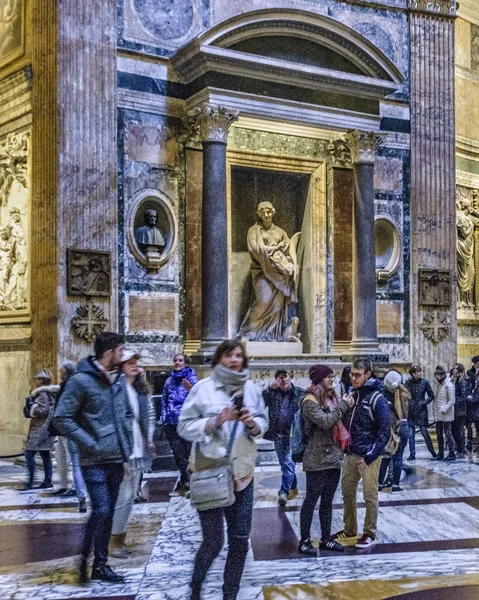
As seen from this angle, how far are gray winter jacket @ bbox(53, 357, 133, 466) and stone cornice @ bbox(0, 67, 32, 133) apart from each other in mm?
8669

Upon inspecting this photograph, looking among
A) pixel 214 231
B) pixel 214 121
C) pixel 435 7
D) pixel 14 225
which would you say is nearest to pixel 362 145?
pixel 214 121

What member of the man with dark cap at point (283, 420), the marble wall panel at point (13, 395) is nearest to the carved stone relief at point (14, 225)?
the marble wall panel at point (13, 395)

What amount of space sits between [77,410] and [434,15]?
13483mm

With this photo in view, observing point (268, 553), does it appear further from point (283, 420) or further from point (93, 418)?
point (283, 420)

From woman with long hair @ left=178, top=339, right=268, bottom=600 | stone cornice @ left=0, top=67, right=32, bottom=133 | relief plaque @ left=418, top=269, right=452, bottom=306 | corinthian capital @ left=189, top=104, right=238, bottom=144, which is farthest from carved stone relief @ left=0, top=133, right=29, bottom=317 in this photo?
woman with long hair @ left=178, top=339, right=268, bottom=600

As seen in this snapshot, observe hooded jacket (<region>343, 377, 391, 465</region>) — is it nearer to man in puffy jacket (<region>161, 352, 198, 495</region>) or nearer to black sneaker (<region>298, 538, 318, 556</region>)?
black sneaker (<region>298, 538, 318, 556</region>)

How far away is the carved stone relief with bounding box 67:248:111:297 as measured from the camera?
12.7m

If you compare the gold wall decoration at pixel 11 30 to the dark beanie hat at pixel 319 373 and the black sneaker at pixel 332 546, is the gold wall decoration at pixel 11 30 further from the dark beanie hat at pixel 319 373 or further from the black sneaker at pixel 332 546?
the black sneaker at pixel 332 546

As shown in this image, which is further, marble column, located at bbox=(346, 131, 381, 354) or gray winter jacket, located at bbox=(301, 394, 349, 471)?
marble column, located at bbox=(346, 131, 381, 354)

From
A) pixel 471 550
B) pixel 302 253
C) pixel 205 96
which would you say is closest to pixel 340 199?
pixel 302 253

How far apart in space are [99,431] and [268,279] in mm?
9436

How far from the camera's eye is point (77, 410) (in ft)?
19.2

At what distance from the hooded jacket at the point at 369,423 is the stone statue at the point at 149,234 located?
7.32 m

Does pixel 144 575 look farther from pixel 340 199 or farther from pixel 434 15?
pixel 434 15
